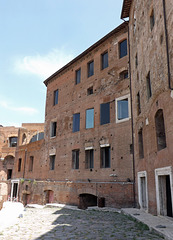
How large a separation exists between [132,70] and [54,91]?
1011cm

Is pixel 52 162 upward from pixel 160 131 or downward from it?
downward

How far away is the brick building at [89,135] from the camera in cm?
1321

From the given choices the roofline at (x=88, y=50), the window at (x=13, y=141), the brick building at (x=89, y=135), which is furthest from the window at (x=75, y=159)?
the window at (x=13, y=141)

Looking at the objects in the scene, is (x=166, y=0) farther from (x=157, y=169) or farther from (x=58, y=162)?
(x=58, y=162)

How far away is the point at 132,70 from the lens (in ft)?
43.6

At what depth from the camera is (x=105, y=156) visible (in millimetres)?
14266

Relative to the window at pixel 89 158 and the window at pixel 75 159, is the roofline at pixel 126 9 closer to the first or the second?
the window at pixel 89 158

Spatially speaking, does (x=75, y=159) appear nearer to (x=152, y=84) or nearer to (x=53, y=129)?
(x=53, y=129)

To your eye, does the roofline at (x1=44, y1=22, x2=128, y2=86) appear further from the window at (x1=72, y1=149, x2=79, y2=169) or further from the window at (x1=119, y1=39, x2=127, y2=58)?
the window at (x1=72, y1=149, x2=79, y2=169)

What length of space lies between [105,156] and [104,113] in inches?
114

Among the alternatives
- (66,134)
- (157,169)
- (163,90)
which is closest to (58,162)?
(66,134)

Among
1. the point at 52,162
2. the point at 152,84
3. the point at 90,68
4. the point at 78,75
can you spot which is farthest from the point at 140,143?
the point at 52,162

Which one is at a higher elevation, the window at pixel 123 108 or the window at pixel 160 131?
the window at pixel 123 108

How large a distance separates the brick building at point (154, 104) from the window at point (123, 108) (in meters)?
1.10
